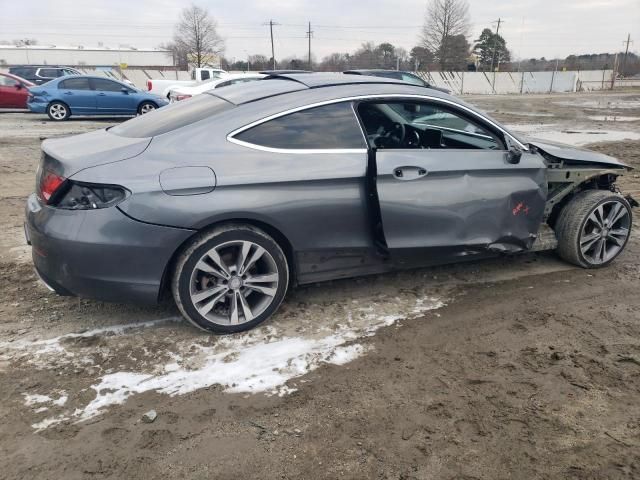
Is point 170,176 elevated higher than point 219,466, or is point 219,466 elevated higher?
point 170,176

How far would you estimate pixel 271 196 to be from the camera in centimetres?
336

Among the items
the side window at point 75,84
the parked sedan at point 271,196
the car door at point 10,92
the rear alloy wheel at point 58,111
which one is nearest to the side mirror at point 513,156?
the parked sedan at point 271,196

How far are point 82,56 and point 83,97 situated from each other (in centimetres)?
6635

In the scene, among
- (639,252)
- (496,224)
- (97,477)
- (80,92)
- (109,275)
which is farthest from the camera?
(80,92)

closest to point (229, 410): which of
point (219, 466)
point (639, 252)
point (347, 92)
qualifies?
point (219, 466)

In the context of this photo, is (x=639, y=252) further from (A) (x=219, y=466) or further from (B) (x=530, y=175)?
(A) (x=219, y=466)

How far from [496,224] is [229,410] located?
2482 millimetres

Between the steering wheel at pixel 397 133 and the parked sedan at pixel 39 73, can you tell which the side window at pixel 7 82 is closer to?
the parked sedan at pixel 39 73

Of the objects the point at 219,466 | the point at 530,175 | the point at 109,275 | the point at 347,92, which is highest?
the point at 347,92

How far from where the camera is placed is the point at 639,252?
520 cm

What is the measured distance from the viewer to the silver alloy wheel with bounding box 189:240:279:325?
132 inches

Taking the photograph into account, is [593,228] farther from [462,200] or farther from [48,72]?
[48,72]

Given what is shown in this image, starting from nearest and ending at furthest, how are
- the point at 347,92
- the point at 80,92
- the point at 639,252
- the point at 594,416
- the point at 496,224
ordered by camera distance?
1. the point at 594,416
2. the point at 347,92
3. the point at 496,224
4. the point at 639,252
5. the point at 80,92

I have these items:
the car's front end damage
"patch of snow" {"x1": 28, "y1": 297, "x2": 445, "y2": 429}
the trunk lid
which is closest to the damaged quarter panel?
the car's front end damage
